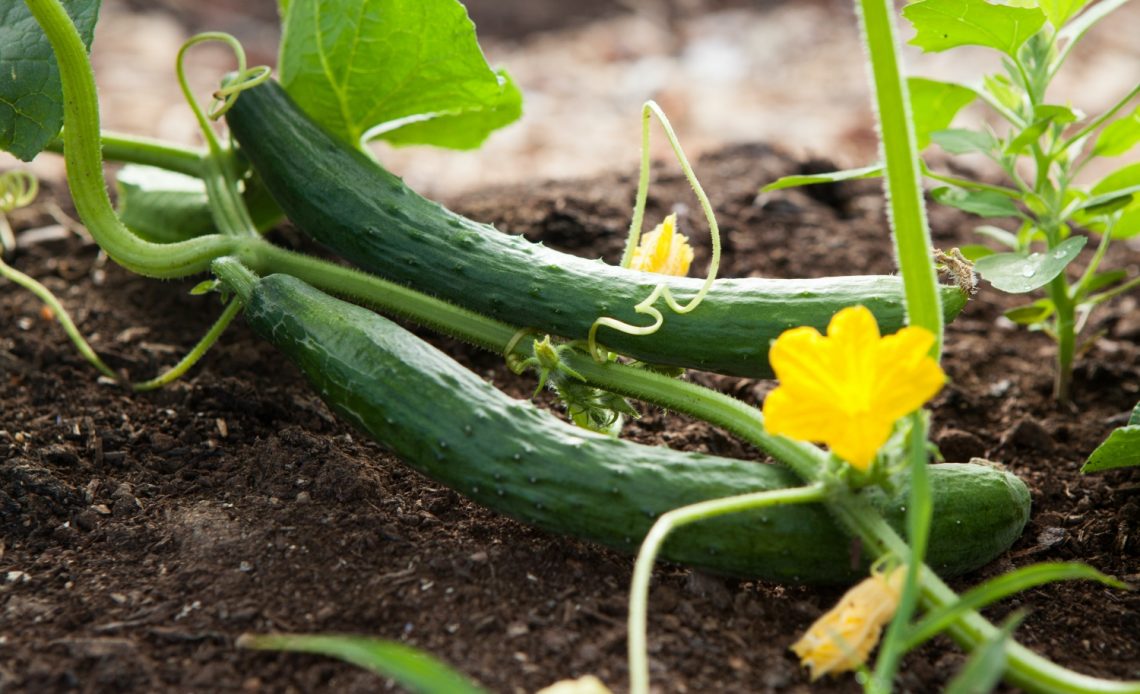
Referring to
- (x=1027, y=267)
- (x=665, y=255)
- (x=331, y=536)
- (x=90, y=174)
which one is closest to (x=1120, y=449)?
(x=1027, y=267)

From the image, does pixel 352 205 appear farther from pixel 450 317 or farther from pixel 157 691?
pixel 157 691

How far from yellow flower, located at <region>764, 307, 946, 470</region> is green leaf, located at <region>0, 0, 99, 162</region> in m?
1.65

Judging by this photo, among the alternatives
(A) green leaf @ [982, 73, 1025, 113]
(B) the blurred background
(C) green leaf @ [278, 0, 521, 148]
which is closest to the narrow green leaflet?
(A) green leaf @ [982, 73, 1025, 113]

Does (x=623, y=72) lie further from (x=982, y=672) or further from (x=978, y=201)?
(x=982, y=672)

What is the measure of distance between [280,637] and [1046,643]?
130 cm

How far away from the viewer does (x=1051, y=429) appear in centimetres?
266

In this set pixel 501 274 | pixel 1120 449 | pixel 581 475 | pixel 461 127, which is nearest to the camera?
pixel 581 475

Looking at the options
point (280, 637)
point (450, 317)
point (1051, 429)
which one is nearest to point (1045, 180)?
point (1051, 429)

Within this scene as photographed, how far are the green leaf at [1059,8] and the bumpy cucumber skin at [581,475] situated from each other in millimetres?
1004

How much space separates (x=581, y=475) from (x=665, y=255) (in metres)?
0.62

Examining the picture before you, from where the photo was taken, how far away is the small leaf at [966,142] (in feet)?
8.22

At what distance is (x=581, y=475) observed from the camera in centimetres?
193

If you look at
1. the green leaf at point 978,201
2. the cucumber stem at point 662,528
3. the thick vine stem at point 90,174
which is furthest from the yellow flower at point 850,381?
the thick vine stem at point 90,174

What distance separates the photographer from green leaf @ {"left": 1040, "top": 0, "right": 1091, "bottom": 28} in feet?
7.68
